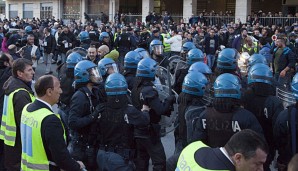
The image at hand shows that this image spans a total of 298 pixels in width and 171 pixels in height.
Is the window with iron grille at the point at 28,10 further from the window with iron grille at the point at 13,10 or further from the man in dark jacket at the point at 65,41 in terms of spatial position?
the man in dark jacket at the point at 65,41

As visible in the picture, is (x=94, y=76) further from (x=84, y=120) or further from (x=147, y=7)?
(x=147, y=7)

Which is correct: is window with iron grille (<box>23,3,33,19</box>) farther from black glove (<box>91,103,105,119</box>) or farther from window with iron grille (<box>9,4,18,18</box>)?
black glove (<box>91,103,105,119</box>)

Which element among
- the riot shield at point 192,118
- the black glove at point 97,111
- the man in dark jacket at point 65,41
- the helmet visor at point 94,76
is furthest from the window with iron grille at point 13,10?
the riot shield at point 192,118

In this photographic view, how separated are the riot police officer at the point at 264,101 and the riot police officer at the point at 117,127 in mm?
1180

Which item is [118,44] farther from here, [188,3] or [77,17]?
[77,17]

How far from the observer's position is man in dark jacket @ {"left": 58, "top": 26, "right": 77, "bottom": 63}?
52.8 feet

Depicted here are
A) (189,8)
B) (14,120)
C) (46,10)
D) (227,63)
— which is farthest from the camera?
(46,10)

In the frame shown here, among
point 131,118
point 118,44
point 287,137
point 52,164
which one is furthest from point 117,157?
point 118,44

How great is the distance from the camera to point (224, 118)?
163 inches

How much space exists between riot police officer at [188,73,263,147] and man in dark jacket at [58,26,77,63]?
12.2 meters

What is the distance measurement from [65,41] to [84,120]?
11.6 metres

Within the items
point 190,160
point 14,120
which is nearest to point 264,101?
point 190,160

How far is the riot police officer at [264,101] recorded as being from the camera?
15.6 feet

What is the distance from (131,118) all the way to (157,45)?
216 inches
